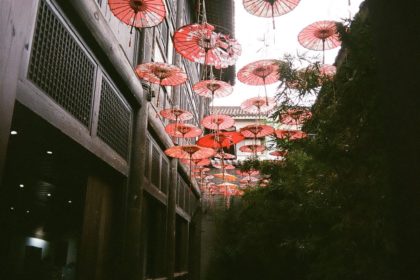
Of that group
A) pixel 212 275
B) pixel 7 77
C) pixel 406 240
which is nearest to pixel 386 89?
pixel 406 240

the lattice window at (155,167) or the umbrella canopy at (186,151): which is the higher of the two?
the umbrella canopy at (186,151)

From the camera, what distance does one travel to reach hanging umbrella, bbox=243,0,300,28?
605 cm

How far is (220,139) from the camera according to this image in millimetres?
Result: 9797

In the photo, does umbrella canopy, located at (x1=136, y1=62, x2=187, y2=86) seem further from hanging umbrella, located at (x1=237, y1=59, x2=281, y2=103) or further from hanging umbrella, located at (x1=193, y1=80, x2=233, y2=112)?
hanging umbrella, located at (x1=237, y1=59, x2=281, y2=103)

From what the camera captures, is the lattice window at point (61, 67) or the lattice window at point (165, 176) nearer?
the lattice window at point (61, 67)

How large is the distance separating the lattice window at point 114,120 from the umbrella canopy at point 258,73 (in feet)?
8.94

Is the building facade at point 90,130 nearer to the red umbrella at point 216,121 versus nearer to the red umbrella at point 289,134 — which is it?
the red umbrella at point 216,121

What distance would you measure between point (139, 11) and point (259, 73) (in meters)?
3.26

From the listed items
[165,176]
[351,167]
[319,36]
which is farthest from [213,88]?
[351,167]

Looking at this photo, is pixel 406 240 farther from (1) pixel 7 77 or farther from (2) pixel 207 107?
(2) pixel 207 107

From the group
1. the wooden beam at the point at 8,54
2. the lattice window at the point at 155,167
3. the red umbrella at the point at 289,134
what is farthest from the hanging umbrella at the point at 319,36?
the wooden beam at the point at 8,54

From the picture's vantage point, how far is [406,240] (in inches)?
42.4

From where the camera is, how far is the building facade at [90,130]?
359cm

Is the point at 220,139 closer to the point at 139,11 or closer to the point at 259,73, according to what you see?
the point at 259,73
